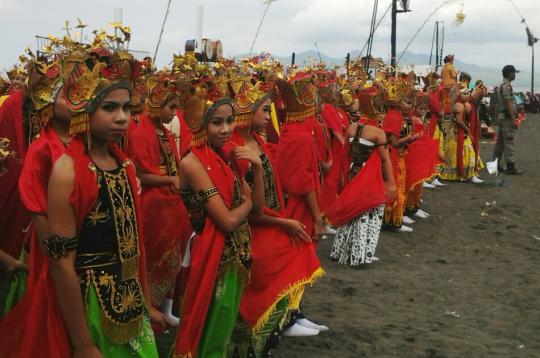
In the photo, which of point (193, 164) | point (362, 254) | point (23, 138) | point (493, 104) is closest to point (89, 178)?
point (193, 164)

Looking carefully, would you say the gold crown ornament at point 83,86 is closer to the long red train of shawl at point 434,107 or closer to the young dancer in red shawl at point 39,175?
the young dancer in red shawl at point 39,175

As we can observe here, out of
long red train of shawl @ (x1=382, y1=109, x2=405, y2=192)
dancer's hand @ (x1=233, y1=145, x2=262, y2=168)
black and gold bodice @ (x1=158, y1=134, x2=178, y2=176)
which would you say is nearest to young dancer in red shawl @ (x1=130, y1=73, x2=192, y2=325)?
black and gold bodice @ (x1=158, y1=134, x2=178, y2=176)

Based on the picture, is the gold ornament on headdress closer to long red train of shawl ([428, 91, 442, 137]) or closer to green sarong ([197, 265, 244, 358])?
green sarong ([197, 265, 244, 358])

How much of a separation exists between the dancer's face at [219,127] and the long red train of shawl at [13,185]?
5.49ft

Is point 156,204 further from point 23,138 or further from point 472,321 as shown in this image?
point 472,321

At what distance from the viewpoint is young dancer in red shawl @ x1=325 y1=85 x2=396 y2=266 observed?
7848mm

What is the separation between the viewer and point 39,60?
4371mm

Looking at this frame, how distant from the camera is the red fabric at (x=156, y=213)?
5496 millimetres

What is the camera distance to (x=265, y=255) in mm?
4504

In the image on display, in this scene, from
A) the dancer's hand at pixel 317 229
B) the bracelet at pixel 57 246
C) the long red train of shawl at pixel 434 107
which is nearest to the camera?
the bracelet at pixel 57 246

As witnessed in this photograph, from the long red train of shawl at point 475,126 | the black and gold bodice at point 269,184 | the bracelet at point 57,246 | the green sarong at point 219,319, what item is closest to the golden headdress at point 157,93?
the black and gold bodice at point 269,184

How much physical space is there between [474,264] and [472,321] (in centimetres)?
232

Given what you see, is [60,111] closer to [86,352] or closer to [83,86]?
[83,86]

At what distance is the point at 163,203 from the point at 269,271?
138 centimetres
